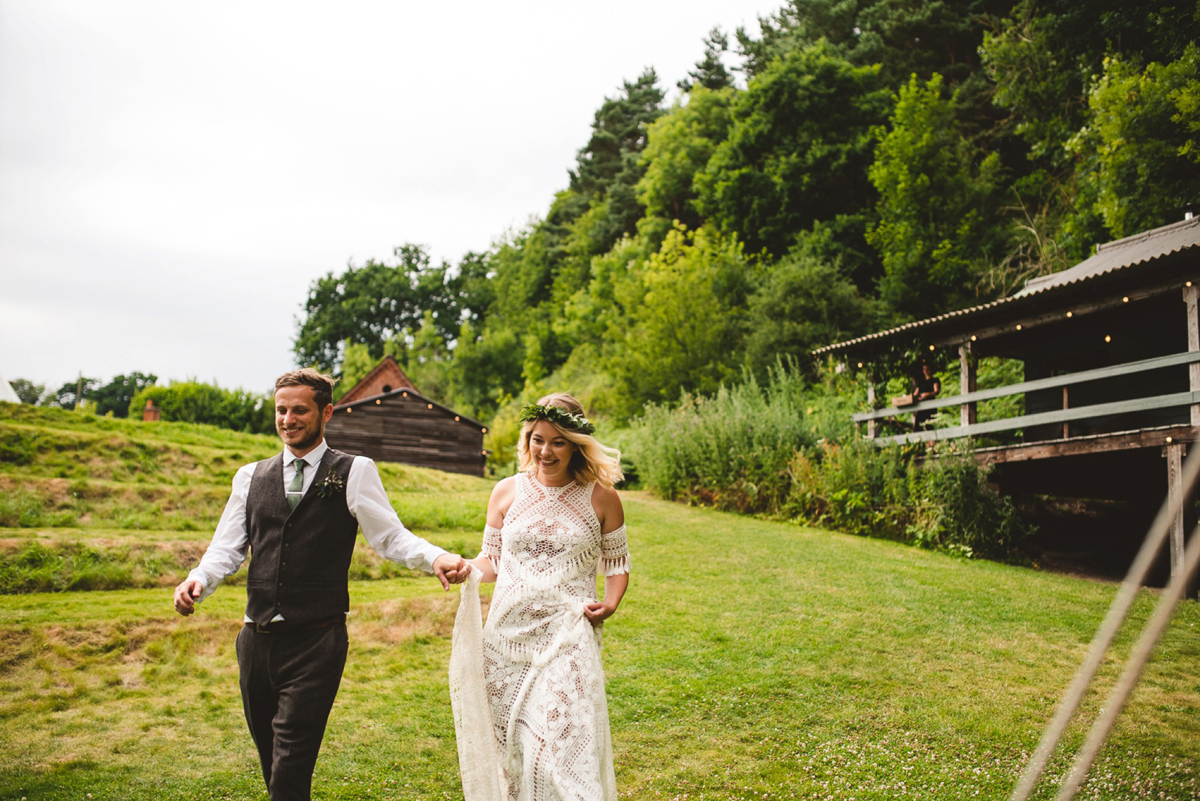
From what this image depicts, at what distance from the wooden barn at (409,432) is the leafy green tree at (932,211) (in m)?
16.6

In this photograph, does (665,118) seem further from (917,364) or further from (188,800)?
(188,800)

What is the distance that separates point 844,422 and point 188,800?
14438 mm

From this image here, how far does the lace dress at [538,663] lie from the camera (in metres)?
3.66

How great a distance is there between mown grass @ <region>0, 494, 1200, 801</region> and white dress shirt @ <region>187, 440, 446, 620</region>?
7.13 feet

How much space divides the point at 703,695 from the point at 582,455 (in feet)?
11.6

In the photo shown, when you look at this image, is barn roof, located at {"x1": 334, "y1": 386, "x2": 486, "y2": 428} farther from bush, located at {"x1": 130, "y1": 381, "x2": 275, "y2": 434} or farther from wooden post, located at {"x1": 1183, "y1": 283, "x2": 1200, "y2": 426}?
wooden post, located at {"x1": 1183, "y1": 283, "x2": 1200, "y2": 426}

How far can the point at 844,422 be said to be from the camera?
17.0 meters

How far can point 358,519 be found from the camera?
12.8ft

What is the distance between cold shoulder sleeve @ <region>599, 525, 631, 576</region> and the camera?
4.27m

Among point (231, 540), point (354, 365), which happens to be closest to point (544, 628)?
point (231, 540)

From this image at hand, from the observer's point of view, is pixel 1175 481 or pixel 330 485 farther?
pixel 1175 481

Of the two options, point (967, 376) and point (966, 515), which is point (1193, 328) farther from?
point (966, 515)

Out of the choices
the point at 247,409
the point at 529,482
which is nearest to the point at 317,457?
the point at 529,482

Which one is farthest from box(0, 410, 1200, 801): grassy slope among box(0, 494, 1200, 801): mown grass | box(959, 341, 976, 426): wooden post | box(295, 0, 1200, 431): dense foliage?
box(295, 0, 1200, 431): dense foliage
